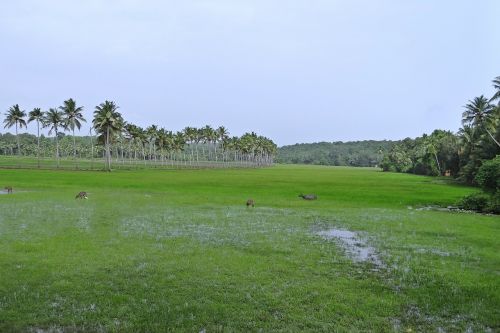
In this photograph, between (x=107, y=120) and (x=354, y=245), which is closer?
(x=354, y=245)

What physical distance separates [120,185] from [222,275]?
52.0 meters

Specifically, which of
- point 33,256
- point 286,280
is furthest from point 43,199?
point 286,280

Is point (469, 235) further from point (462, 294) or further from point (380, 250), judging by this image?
point (462, 294)

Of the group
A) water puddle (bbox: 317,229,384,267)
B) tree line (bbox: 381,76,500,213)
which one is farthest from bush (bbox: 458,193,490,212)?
water puddle (bbox: 317,229,384,267)

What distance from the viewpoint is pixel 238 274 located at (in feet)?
55.6

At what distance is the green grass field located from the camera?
12.3m

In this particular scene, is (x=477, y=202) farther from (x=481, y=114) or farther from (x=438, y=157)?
(x=438, y=157)

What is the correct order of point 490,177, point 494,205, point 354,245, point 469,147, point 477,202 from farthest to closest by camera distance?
1. point 469,147
2. point 490,177
3. point 477,202
4. point 494,205
5. point 354,245

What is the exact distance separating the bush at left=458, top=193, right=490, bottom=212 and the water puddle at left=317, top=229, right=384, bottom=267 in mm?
23051

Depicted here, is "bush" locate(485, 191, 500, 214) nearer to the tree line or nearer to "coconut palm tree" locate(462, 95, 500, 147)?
the tree line

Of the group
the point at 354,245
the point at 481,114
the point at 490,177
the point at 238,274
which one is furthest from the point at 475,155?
the point at 238,274

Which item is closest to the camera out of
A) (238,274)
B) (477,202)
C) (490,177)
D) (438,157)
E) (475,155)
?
(238,274)

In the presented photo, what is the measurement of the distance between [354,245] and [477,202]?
2745 centimetres

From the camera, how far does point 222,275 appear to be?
16750mm
